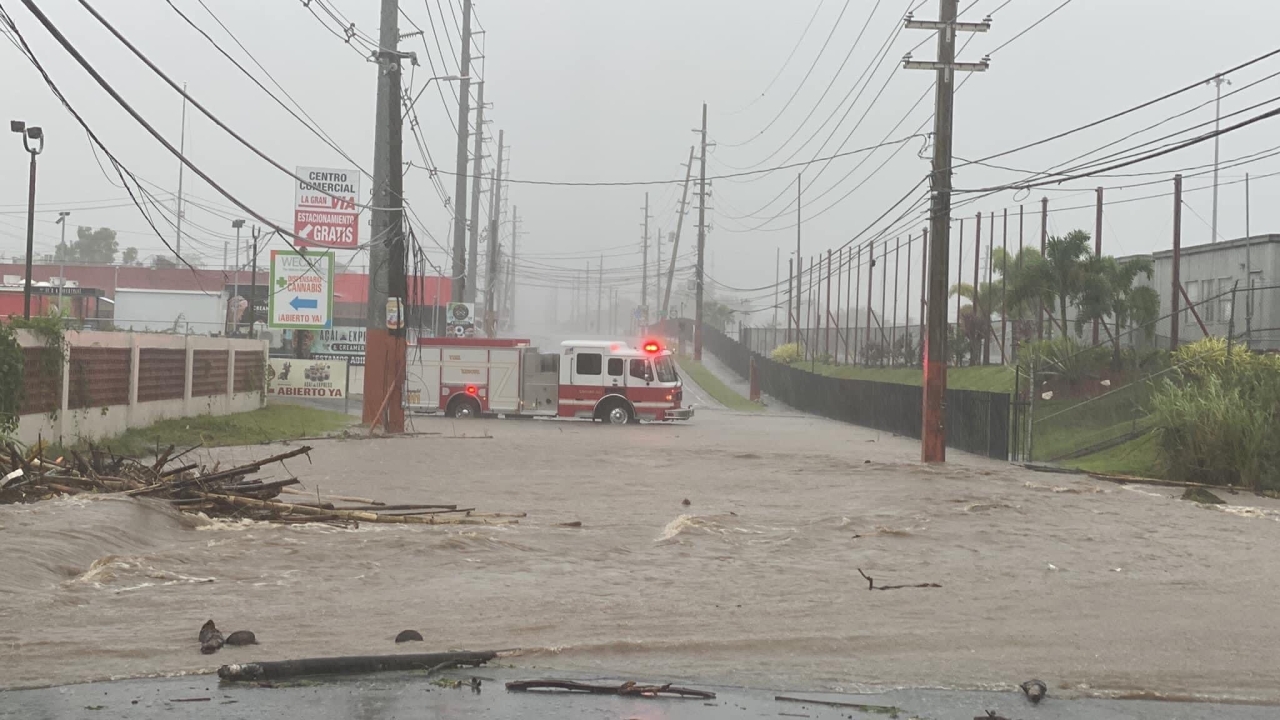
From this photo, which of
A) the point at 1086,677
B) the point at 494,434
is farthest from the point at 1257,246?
the point at 1086,677

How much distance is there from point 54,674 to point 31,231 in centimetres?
2762

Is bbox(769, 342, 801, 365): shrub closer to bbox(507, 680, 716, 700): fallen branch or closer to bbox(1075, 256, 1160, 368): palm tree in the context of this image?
bbox(1075, 256, 1160, 368): palm tree

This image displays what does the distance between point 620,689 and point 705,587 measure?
4.61 metres

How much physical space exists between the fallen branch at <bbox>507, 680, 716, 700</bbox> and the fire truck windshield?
117 ft

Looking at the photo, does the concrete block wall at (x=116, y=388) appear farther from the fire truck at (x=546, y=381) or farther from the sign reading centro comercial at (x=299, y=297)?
the sign reading centro comercial at (x=299, y=297)

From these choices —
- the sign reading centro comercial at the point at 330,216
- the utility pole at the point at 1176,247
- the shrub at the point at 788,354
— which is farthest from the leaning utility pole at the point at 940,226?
the shrub at the point at 788,354

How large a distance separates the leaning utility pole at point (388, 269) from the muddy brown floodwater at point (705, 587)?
10054 mm

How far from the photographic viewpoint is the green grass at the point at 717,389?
5812 cm

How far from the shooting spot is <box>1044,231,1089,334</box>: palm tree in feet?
131

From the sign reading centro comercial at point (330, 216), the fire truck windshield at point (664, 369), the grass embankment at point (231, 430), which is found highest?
the sign reading centro comercial at point (330, 216)

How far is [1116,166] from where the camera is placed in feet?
76.1

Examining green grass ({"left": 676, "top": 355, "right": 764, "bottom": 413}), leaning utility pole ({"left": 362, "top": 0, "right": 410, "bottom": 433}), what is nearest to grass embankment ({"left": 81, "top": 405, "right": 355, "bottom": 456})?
leaning utility pole ({"left": 362, "top": 0, "right": 410, "bottom": 433})

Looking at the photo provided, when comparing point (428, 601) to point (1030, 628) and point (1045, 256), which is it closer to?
point (1030, 628)

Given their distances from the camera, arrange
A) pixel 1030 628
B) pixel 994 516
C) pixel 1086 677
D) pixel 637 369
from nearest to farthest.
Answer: pixel 1086 677, pixel 1030 628, pixel 994 516, pixel 637 369
